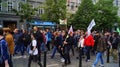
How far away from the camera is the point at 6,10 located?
47.4 metres

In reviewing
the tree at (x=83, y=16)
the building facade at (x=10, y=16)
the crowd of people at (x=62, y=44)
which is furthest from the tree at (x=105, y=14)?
the crowd of people at (x=62, y=44)

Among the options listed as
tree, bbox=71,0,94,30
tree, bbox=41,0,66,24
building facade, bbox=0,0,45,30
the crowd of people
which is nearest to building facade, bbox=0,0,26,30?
building facade, bbox=0,0,45,30

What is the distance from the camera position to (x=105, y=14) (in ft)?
212

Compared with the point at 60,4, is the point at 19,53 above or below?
below

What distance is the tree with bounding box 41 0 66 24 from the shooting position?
44688mm

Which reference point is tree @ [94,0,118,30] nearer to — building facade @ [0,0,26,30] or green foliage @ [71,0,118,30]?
green foliage @ [71,0,118,30]

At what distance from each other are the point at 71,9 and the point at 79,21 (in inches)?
207

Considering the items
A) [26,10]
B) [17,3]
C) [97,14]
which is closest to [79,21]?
[97,14]

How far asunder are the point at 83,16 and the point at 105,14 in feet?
26.1

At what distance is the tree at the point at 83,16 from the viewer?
57781 millimetres

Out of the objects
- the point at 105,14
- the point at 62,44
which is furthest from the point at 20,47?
the point at 105,14

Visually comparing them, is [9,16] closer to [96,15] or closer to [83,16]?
[83,16]

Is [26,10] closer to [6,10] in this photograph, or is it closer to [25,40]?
[6,10]

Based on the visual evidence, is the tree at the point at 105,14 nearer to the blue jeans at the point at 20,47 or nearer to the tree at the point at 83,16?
the tree at the point at 83,16
